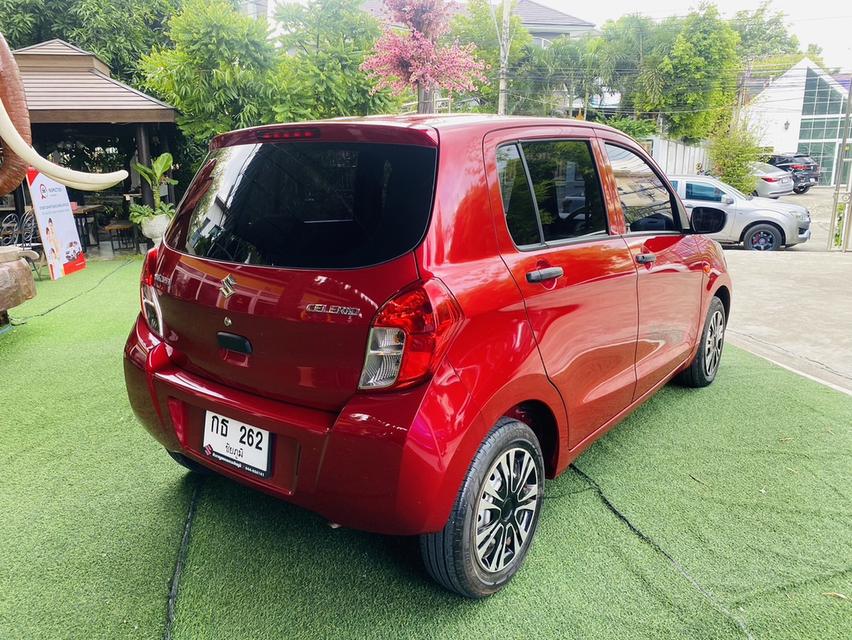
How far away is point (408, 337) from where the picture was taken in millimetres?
1792

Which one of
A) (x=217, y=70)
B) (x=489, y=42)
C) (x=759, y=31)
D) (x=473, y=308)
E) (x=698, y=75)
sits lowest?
(x=473, y=308)

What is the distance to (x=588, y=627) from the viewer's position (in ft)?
6.61

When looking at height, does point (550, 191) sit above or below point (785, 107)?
below

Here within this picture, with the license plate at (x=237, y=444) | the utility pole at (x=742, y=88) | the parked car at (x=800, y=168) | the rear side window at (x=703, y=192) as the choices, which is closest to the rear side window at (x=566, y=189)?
the license plate at (x=237, y=444)

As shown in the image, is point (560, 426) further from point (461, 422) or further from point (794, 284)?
point (794, 284)

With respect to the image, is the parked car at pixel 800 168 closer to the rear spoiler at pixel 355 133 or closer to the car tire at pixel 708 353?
the car tire at pixel 708 353

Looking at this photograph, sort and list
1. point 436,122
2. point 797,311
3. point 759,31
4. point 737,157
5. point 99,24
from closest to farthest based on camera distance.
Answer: point 436,122 < point 797,311 < point 99,24 < point 737,157 < point 759,31

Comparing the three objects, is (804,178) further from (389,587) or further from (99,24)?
(389,587)

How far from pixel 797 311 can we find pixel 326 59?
8.67m

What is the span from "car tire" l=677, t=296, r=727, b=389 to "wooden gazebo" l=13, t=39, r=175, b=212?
1004 cm

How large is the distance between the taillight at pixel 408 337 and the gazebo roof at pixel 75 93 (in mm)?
10752

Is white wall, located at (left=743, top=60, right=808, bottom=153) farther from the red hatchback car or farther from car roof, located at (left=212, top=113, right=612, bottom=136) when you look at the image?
the red hatchback car

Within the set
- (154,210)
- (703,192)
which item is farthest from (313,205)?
(703,192)

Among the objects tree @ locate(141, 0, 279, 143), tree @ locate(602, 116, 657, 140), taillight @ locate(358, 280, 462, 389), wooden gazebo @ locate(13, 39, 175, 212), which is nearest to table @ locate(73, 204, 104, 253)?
wooden gazebo @ locate(13, 39, 175, 212)
